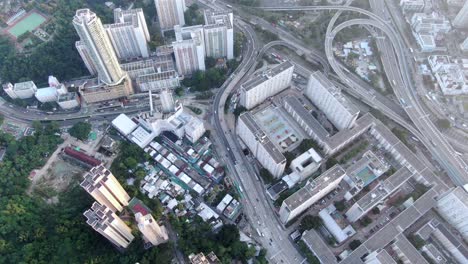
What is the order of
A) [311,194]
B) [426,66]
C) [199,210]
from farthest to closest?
[426,66]
[199,210]
[311,194]

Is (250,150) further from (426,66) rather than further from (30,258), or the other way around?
(426,66)

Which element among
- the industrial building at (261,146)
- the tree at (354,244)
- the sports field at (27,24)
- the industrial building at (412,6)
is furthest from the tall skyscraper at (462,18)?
the sports field at (27,24)

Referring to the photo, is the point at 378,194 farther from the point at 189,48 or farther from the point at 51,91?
the point at 51,91

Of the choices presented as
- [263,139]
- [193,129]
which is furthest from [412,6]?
[193,129]

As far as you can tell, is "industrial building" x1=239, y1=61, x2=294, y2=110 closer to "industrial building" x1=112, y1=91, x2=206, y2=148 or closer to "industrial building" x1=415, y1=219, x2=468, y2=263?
"industrial building" x1=112, y1=91, x2=206, y2=148

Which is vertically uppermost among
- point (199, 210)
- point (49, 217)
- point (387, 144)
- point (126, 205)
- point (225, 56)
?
point (225, 56)

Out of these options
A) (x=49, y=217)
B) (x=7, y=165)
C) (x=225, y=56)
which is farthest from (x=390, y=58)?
(x=7, y=165)
